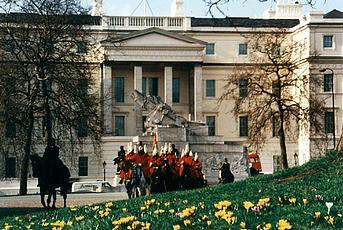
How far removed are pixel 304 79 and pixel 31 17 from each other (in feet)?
93.1

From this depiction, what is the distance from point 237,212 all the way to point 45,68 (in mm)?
39629

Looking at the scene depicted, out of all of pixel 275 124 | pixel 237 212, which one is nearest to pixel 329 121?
pixel 275 124

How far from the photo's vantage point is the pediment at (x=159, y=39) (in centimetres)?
9406

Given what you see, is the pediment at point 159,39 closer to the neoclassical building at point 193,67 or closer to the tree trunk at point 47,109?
the neoclassical building at point 193,67

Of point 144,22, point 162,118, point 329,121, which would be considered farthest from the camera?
point 144,22

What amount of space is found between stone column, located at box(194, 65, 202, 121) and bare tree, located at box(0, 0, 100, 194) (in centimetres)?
4446

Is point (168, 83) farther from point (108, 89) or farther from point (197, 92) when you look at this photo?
point (108, 89)

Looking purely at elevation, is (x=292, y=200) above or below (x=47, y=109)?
below

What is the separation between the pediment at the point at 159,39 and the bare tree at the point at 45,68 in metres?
40.6

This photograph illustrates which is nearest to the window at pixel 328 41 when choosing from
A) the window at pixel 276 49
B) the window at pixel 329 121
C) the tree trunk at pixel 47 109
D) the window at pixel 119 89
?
the window at pixel 329 121

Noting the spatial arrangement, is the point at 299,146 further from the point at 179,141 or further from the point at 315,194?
the point at 315,194

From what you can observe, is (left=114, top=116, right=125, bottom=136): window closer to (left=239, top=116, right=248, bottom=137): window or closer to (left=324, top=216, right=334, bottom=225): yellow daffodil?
(left=239, top=116, right=248, bottom=137): window

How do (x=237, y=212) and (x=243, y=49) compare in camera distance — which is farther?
(x=243, y=49)

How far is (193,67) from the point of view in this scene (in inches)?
3853
